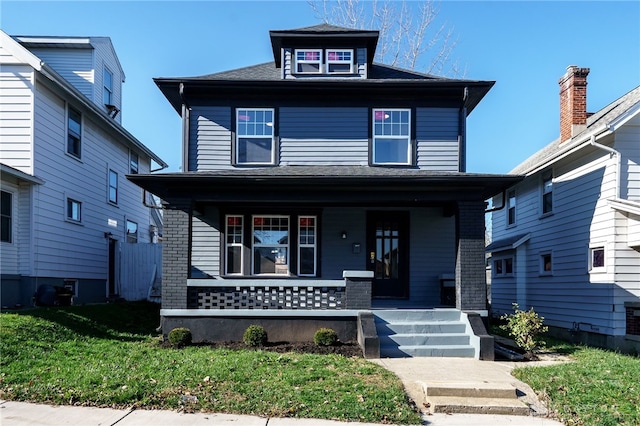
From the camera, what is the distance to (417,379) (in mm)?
7281

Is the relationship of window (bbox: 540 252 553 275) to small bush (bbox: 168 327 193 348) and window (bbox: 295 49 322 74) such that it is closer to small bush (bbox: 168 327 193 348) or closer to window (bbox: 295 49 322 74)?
window (bbox: 295 49 322 74)

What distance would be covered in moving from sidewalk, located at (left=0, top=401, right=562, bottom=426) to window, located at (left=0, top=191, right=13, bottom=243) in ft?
23.5

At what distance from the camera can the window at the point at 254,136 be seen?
39.5 feet

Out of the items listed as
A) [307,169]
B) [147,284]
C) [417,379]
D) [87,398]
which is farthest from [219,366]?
[147,284]

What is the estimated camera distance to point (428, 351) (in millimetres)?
9195

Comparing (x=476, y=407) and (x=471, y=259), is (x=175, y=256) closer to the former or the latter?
(x=471, y=259)

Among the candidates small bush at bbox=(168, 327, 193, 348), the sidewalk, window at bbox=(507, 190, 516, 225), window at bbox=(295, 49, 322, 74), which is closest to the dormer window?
window at bbox=(295, 49, 322, 74)

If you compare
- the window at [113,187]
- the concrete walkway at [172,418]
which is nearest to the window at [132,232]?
the window at [113,187]

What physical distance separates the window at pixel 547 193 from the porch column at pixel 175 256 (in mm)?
10720

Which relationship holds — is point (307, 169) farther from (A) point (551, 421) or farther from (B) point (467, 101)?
(A) point (551, 421)

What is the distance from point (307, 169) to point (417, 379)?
5859 mm

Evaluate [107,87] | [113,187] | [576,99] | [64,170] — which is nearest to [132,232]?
[113,187]

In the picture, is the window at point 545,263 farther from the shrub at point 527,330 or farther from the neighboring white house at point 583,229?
the shrub at point 527,330

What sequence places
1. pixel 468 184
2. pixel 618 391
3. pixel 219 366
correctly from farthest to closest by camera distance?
pixel 468 184, pixel 219 366, pixel 618 391
